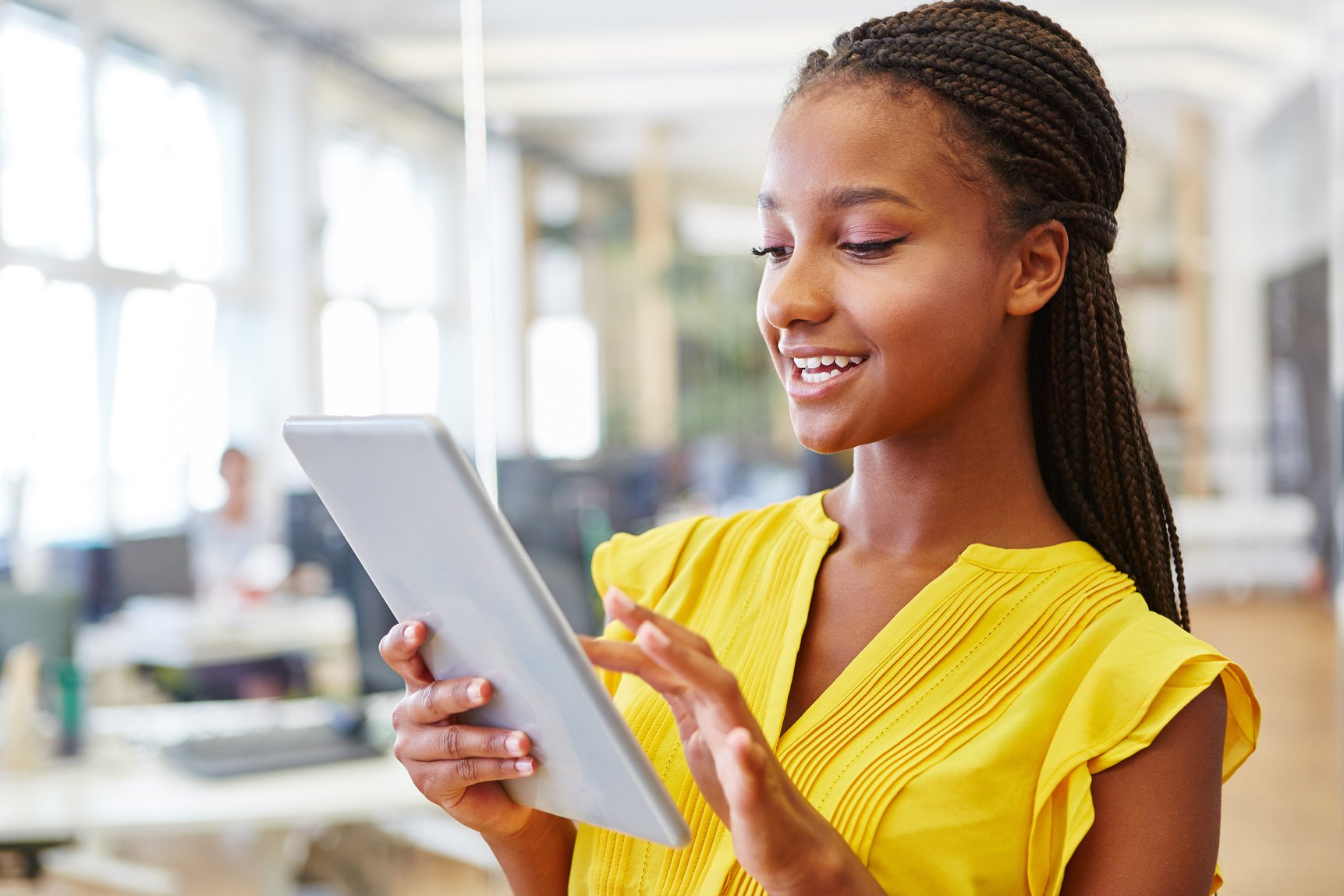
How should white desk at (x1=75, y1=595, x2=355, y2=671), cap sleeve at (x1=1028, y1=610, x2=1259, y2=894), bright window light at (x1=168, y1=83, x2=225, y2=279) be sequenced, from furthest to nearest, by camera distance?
bright window light at (x1=168, y1=83, x2=225, y2=279)
white desk at (x1=75, y1=595, x2=355, y2=671)
cap sleeve at (x1=1028, y1=610, x2=1259, y2=894)

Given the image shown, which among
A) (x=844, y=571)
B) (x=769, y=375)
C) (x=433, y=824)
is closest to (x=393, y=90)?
(x=769, y=375)

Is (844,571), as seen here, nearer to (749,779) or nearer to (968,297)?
(968,297)

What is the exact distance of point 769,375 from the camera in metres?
8.31

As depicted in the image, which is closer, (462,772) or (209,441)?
(462,772)

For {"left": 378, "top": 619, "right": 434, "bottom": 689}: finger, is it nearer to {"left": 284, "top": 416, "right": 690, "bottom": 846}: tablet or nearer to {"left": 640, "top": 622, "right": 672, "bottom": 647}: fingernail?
{"left": 284, "top": 416, "right": 690, "bottom": 846}: tablet

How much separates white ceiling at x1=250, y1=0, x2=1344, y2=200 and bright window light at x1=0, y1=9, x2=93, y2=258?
1.99 meters

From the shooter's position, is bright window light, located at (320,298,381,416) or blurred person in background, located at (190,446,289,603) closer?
blurred person in background, located at (190,446,289,603)

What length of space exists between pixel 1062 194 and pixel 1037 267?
0.06 metres

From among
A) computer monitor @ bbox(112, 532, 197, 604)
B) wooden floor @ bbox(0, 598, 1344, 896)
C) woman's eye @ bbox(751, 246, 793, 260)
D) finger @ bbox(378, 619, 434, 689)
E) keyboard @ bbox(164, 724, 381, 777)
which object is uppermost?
woman's eye @ bbox(751, 246, 793, 260)

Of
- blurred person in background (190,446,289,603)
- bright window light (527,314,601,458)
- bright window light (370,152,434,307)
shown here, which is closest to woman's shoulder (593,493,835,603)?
blurred person in background (190,446,289,603)

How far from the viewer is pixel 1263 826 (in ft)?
9.45

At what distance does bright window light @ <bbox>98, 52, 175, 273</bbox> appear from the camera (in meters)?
6.43

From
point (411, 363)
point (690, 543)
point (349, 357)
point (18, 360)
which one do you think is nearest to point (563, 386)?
point (411, 363)

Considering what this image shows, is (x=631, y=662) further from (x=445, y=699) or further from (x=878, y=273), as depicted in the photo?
(x=878, y=273)
